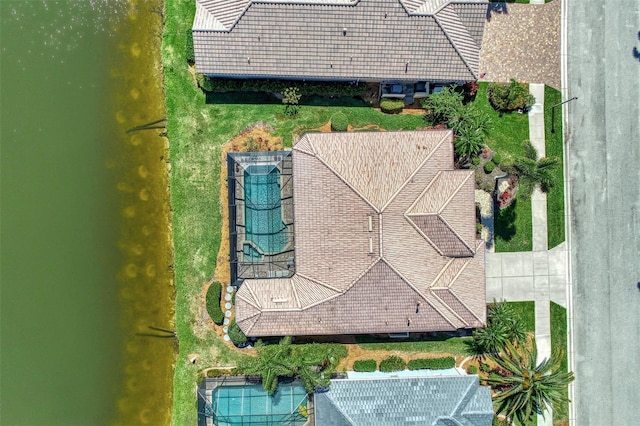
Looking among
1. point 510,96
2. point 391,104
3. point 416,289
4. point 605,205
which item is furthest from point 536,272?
point 391,104

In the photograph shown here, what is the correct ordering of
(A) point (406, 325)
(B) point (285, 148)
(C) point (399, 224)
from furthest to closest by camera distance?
1. (B) point (285, 148)
2. (A) point (406, 325)
3. (C) point (399, 224)

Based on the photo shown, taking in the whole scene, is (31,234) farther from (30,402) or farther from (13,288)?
(30,402)

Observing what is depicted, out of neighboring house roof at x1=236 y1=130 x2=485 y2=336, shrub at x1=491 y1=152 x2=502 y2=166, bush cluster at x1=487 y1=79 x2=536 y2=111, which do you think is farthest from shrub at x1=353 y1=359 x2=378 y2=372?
bush cluster at x1=487 y1=79 x2=536 y2=111

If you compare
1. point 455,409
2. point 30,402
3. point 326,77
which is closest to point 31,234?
point 30,402

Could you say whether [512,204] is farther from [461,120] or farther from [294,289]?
[294,289]

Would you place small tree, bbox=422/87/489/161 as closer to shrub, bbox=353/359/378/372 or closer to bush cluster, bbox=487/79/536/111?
bush cluster, bbox=487/79/536/111
